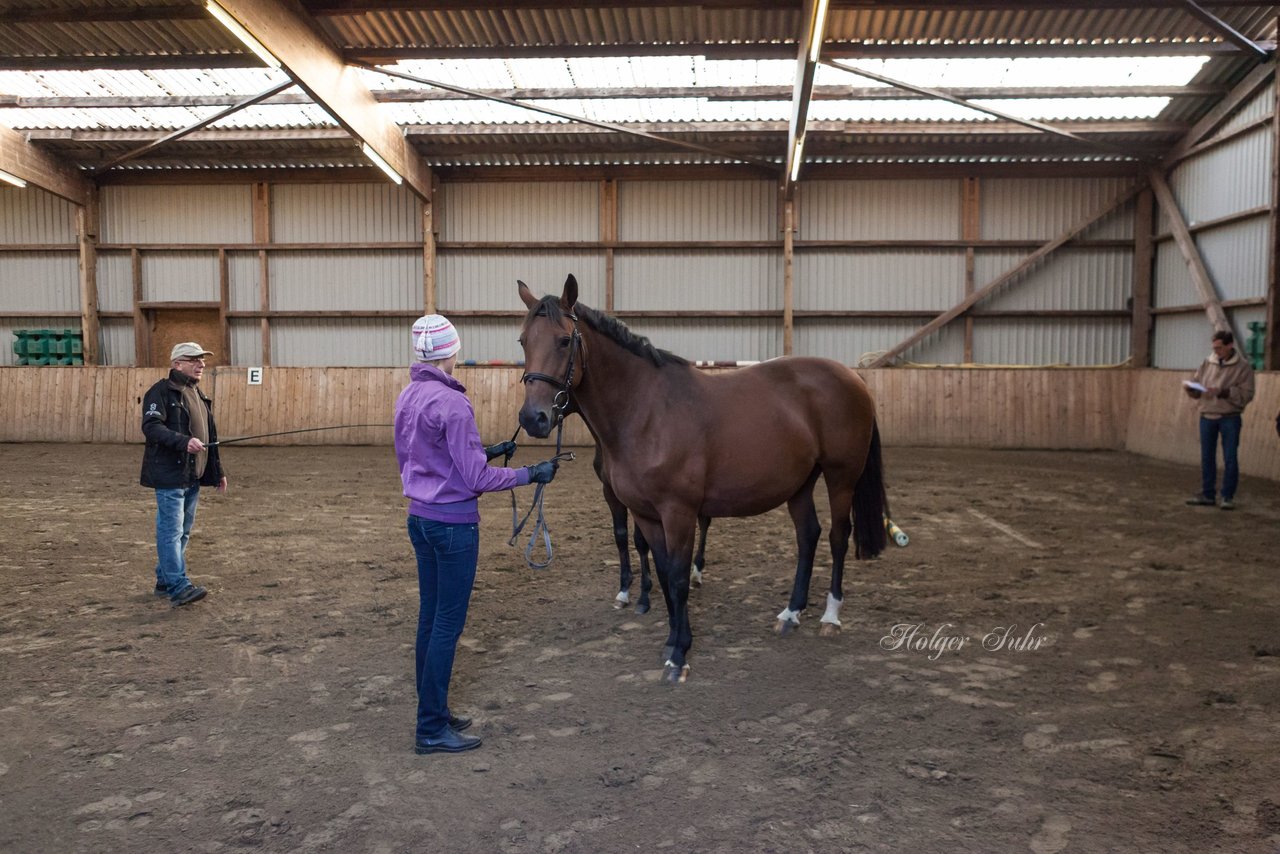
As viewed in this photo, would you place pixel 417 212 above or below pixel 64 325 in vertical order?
above

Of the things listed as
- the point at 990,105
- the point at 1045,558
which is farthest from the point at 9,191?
the point at 1045,558

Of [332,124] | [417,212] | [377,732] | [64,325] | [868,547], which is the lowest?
[377,732]

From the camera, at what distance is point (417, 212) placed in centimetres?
1612

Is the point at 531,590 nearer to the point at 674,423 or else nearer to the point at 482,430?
the point at 674,423

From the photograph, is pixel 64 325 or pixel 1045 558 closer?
pixel 1045 558

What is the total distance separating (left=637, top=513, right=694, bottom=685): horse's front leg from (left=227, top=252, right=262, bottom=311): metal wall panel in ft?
47.1

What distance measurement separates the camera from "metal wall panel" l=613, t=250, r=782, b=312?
15742 mm

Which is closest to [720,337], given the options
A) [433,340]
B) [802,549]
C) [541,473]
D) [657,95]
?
[657,95]

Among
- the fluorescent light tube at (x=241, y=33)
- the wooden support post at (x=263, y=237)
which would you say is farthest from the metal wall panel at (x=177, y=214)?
the fluorescent light tube at (x=241, y=33)

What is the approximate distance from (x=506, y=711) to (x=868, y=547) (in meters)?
2.69

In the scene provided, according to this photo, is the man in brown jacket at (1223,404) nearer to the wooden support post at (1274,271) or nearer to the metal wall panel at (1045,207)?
the wooden support post at (1274,271)

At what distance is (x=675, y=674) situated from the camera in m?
4.13

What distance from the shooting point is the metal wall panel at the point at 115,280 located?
16453 mm

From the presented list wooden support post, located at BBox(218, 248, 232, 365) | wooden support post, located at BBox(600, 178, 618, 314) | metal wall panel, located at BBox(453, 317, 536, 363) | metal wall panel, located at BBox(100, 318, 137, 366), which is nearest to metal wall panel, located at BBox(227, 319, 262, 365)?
wooden support post, located at BBox(218, 248, 232, 365)
